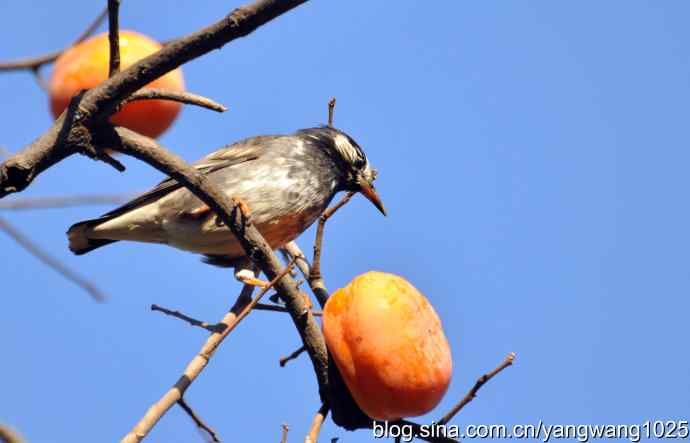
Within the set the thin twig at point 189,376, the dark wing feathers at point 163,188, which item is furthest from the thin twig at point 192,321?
the dark wing feathers at point 163,188

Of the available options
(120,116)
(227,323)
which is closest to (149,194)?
(120,116)

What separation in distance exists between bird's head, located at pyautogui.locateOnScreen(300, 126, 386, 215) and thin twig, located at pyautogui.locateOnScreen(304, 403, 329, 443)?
2.32m

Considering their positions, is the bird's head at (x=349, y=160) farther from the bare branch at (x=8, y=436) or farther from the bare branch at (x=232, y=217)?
the bare branch at (x=8, y=436)

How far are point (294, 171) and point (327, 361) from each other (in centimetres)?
176

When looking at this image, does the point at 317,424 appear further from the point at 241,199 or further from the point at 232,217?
the point at 241,199

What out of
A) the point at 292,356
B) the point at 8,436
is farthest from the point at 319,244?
the point at 8,436

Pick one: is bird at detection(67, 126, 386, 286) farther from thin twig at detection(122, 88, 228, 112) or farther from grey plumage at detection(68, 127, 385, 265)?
thin twig at detection(122, 88, 228, 112)

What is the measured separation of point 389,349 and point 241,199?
1.62 metres

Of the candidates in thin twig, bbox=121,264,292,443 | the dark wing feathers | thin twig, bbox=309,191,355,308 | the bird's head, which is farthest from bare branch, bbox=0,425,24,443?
the bird's head

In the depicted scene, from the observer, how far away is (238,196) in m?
4.80

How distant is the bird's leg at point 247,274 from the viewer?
170 inches

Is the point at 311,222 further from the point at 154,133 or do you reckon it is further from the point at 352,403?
the point at 352,403

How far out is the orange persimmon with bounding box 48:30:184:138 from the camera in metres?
4.02

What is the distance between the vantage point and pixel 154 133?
428cm
